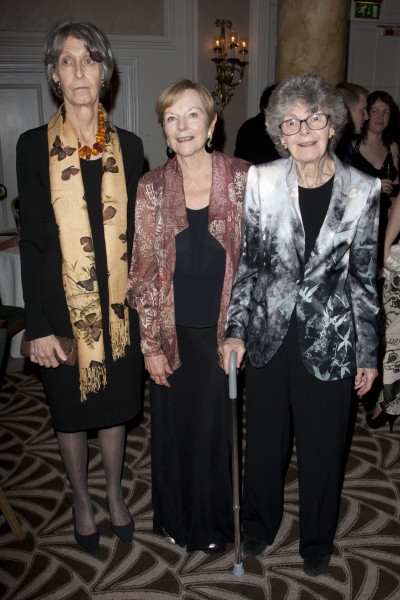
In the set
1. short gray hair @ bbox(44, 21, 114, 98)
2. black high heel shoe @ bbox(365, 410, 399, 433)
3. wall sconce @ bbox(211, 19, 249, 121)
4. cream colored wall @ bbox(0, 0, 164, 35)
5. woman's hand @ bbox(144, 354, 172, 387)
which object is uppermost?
cream colored wall @ bbox(0, 0, 164, 35)

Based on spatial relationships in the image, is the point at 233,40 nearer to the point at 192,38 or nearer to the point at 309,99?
the point at 192,38

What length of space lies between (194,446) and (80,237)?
0.94 m

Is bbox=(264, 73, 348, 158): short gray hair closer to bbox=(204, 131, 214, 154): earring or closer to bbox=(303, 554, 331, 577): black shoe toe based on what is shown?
bbox=(204, 131, 214, 154): earring

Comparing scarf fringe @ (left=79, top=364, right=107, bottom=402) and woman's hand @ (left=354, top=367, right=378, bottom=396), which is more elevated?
woman's hand @ (left=354, top=367, right=378, bottom=396)

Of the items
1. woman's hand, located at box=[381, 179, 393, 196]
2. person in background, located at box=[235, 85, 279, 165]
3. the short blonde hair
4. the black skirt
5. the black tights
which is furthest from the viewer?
woman's hand, located at box=[381, 179, 393, 196]

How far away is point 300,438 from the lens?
2113mm

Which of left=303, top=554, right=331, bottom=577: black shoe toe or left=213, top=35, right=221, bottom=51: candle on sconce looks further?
left=213, top=35, right=221, bottom=51: candle on sconce

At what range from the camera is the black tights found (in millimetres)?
2361

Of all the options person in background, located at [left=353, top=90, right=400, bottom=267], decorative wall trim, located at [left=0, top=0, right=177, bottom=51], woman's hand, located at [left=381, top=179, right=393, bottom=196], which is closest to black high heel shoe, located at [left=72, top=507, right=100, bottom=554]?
woman's hand, located at [left=381, top=179, right=393, bottom=196]

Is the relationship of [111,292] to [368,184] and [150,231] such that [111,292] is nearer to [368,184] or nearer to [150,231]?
[150,231]

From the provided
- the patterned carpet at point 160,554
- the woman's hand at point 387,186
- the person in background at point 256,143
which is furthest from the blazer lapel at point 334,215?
the woman's hand at point 387,186

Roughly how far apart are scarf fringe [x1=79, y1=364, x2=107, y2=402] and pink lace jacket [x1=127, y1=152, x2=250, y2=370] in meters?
0.24

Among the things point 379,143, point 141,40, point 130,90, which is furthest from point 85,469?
point 141,40

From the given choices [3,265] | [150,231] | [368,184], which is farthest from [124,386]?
[3,265]
